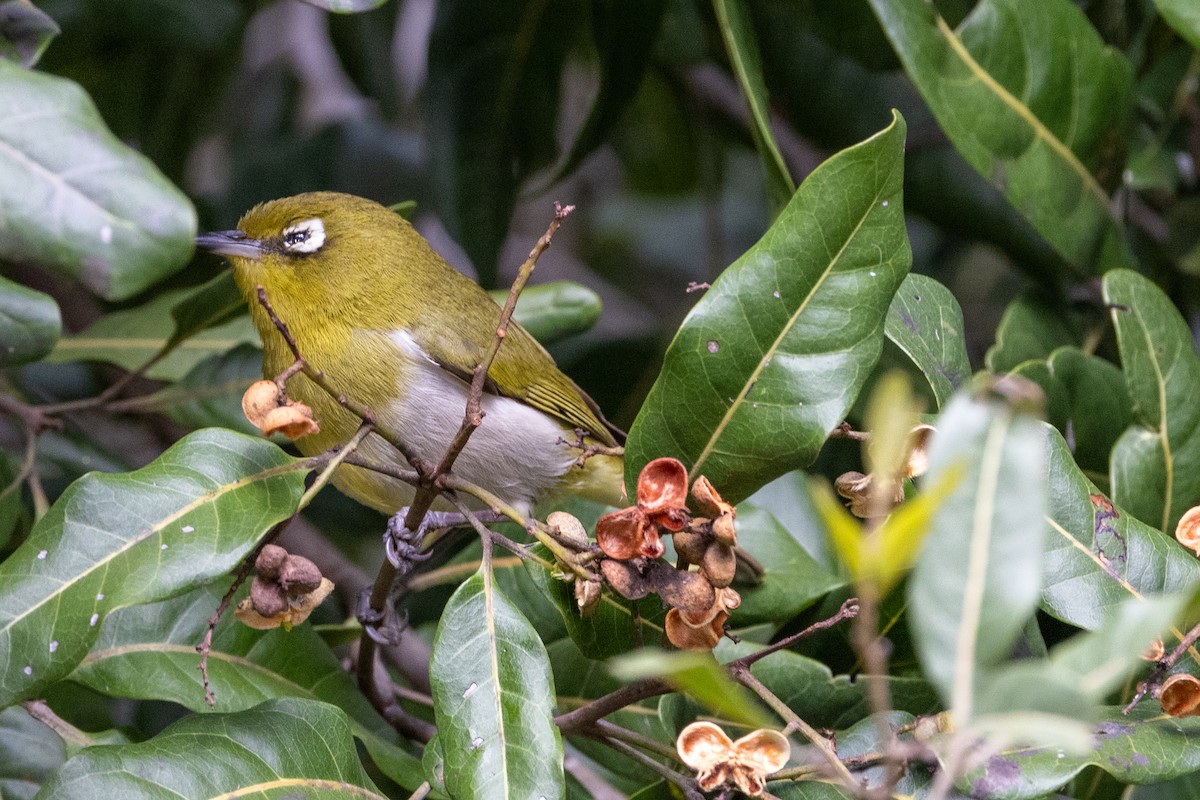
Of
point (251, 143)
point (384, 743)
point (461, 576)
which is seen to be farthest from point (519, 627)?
point (251, 143)

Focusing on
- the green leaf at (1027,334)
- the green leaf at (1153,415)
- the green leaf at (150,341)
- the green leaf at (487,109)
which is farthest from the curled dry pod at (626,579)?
the green leaf at (487,109)

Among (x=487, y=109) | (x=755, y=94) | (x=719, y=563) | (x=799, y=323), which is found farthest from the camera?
(x=487, y=109)

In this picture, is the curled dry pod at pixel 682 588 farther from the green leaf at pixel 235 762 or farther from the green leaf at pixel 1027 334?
the green leaf at pixel 1027 334

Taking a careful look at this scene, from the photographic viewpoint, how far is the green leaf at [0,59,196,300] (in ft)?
4.49

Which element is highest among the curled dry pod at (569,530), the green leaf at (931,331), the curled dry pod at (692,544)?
the green leaf at (931,331)

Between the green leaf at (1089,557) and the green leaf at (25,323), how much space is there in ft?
4.89

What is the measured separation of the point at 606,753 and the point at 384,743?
0.40 meters

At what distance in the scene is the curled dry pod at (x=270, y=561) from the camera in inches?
60.0

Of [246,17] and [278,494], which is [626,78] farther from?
[278,494]

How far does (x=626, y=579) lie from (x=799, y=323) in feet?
1.46

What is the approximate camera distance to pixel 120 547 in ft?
4.80

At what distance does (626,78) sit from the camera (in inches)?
122

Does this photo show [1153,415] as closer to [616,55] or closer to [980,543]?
[980,543]

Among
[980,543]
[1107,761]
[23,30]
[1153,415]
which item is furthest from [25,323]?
[1153,415]
